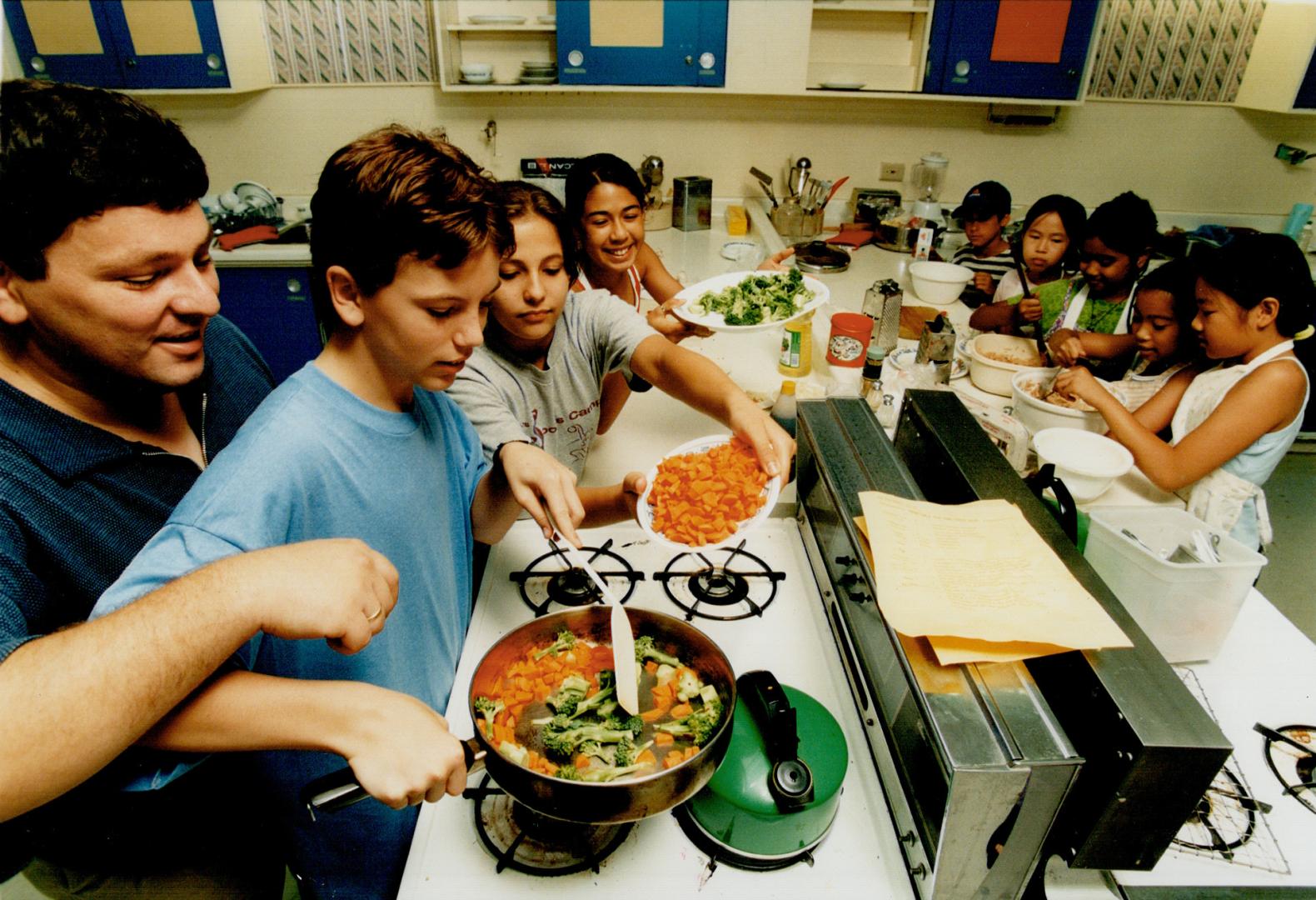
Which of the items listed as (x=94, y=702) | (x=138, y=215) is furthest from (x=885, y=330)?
(x=94, y=702)

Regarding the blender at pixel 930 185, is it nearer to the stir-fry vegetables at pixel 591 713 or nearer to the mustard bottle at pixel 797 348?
the mustard bottle at pixel 797 348

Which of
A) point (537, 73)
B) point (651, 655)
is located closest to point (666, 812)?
point (651, 655)

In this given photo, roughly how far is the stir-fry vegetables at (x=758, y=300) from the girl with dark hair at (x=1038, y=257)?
36.5 inches

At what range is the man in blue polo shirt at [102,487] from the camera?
2.16 feet

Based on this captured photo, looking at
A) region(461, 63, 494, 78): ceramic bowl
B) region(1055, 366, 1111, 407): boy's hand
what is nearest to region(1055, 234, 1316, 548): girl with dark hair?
region(1055, 366, 1111, 407): boy's hand

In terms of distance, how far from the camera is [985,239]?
3.62m

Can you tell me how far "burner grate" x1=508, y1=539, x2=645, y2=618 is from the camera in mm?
1394

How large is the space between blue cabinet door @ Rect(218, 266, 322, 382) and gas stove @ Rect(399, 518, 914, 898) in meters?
2.85

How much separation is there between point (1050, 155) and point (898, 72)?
110 cm

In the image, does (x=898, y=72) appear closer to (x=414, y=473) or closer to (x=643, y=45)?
(x=643, y=45)

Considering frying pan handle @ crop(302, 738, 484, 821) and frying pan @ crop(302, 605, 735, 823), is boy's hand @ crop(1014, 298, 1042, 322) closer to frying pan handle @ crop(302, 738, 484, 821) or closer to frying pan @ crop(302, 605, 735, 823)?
frying pan @ crop(302, 605, 735, 823)

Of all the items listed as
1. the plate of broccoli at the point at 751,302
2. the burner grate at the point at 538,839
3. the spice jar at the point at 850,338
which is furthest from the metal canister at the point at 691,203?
the burner grate at the point at 538,839

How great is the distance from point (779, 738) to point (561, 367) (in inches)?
42.2

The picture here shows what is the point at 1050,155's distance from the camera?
14.5 ft
